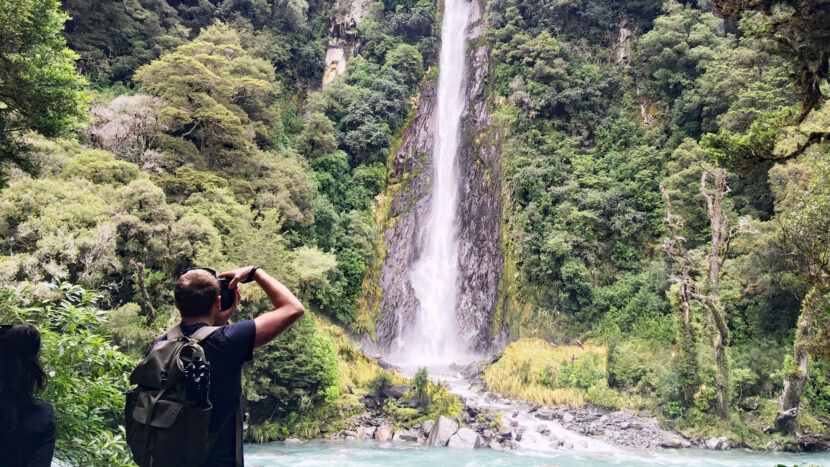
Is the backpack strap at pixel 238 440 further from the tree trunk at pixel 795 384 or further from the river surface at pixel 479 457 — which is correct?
the tree trunk at pixel 795 384

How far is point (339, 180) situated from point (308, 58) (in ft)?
32.3

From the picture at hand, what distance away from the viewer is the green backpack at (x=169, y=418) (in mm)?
1914

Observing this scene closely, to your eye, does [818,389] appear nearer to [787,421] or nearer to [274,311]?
[787,421]

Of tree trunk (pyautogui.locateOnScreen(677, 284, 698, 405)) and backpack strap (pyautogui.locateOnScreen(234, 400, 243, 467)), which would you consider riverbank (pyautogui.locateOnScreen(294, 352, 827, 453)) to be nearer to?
tree trunk (pyautogui.locateOnScreen(677, 284, 698, 405))

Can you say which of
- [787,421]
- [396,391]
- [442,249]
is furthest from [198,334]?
[442,249]

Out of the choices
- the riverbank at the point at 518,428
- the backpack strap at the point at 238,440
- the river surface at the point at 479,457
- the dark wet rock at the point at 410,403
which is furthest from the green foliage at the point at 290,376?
the backpack strap at the point at 238,440

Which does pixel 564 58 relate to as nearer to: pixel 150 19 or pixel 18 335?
pixel 150 19

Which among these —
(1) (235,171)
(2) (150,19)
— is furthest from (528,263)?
(2) (150,19)

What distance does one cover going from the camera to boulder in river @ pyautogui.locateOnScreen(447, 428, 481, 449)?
13.0 m

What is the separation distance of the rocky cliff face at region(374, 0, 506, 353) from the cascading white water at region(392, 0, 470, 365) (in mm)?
362

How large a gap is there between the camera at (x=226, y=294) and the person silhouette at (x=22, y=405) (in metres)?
1.01

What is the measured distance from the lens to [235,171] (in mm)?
19203

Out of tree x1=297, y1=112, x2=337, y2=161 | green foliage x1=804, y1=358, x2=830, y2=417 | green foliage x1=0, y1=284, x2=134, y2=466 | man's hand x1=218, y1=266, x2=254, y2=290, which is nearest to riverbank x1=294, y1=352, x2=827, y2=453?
green foliage x1=804, y1=358, x2=830, y2=417

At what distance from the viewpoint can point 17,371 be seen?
242cm
